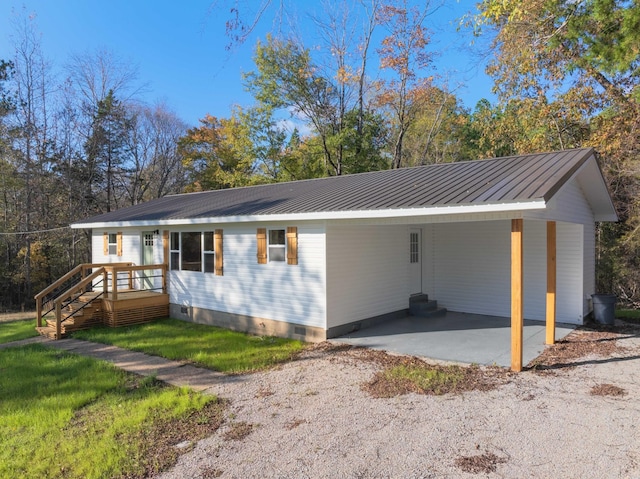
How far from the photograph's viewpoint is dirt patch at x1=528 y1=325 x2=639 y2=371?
626cm

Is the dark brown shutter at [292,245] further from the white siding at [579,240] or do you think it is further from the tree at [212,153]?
the tree at [212,153]

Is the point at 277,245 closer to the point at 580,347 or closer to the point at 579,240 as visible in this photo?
the point at 580,347

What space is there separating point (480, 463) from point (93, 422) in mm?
3986

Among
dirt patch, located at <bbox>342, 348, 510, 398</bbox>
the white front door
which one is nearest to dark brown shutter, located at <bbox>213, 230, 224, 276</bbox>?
the white front door

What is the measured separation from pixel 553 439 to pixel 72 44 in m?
24.9

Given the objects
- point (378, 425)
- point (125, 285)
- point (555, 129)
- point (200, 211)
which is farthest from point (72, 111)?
point (378, 425)

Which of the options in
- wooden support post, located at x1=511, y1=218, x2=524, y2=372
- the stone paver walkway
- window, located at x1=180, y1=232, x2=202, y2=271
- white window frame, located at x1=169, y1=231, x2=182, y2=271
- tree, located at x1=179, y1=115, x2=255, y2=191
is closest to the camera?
wooden support post, located at x1=511, y1=218, x2=524, y2=372

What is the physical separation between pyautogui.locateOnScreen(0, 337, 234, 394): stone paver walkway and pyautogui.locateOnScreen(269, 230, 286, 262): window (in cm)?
286

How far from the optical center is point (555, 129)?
14219 millimetres

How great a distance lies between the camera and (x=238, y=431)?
430 centimetres

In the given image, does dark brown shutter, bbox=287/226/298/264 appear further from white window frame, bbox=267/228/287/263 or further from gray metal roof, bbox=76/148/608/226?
gray metal roof, bbox=76/148/608/226

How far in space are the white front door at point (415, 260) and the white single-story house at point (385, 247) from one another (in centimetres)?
3

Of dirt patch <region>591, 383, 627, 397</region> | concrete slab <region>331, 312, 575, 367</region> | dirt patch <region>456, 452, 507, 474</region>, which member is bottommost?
concrete slab <region>331, 312, 575, 367</region>

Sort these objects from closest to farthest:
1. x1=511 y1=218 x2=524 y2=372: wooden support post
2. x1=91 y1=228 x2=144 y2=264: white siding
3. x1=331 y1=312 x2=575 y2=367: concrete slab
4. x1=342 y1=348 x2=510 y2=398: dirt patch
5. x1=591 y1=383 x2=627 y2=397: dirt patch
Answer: x1=591 y1=383 x2=627 y2=397: dirt patch, x1=342 y1=348 x2=510 y2=398: dirt patch, x1=511 y1=218 x2=524 y2=372: wooden support post, x1=331 y1=312 x2=575 y2=367: concrete slab, x1=91 y1=228 x2=144 y2=264: white siding
